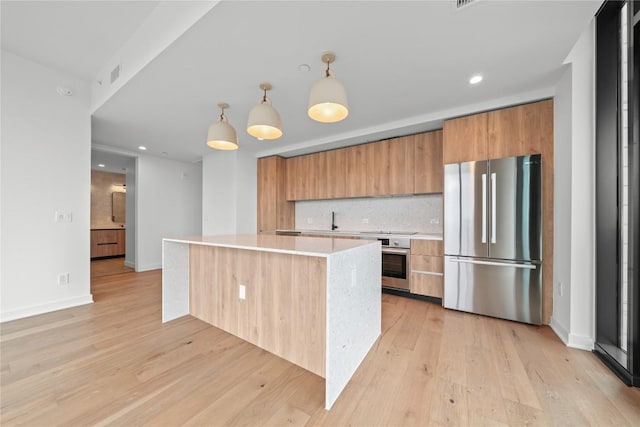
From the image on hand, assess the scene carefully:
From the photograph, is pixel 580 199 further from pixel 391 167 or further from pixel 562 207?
pixel 391 167

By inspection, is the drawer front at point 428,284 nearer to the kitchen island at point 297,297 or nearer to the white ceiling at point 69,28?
the kitchen island at point 297,297

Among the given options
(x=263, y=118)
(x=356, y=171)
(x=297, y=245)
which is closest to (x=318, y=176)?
(x=356, y=171)

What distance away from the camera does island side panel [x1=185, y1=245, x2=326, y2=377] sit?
1.66m

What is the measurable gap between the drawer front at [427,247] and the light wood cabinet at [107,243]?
7572 millimetres

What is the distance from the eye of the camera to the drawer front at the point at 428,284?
2.99 metres

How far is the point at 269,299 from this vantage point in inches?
75.2

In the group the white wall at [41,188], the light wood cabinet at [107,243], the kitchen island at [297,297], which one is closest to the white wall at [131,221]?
the light wood cabinet at [107,243]

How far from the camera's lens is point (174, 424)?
4.10 ft

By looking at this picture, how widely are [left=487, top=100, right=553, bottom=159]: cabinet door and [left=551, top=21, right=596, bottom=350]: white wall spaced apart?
354 millimetres

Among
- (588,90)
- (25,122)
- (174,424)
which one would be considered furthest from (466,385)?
(25,122)

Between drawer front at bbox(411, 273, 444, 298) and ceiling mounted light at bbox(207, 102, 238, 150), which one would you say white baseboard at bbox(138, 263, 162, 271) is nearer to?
ceiling mounted light at bbox(207, 102, 238, 150)

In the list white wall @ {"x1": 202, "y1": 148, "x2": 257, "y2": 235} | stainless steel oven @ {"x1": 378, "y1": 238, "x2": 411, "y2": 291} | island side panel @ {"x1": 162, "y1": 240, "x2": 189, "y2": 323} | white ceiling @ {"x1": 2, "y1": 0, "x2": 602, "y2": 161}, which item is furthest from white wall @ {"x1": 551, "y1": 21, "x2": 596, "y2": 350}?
white wall @ {"x1": 202, "y1": 148, "x2": 257, "y2": 235}

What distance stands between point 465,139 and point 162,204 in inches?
229

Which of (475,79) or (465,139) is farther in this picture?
(465,139)
